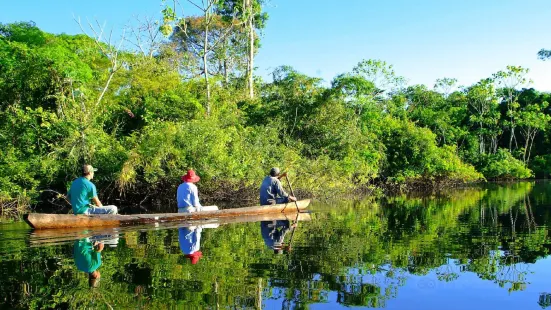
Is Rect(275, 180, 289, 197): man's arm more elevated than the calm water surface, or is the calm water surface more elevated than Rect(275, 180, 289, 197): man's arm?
Rect(275, 180, 289, 197): man's arm

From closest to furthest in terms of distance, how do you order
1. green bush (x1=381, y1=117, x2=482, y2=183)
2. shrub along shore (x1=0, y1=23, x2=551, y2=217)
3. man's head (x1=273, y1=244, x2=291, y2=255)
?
man's head (x1=273, y1=244, x2=291, y2=255) < shrub along shore (x1=0, y1=23, x2=551, y2=217) < green bush (x1=381, y1=117, x2=482, y2=183)

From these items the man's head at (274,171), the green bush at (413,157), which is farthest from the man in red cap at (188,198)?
the green bush at (413,157)

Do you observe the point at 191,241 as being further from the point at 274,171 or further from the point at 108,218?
the point at 274,171

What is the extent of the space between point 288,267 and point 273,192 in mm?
7123

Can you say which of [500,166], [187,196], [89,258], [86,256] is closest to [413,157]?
[500,166]

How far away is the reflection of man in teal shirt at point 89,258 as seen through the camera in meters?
6.29

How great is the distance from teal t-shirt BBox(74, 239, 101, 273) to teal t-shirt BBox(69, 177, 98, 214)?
1.57 metres

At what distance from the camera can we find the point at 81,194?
34.7 ft

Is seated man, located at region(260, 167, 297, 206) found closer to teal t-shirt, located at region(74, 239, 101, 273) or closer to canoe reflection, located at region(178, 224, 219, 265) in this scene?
canoe reflection, located at region(178, 224, 219, 265)

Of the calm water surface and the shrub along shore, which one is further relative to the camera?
the shrub along shore

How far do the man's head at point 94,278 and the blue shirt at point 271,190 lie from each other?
741 centimetres

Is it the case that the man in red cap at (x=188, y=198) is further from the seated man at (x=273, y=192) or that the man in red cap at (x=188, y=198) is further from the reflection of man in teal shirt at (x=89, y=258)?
the reflection of man in teal shirt at (x=89, y=258)

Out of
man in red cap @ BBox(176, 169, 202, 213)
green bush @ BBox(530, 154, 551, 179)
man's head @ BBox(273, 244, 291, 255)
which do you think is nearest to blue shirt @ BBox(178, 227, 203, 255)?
man in red cap @ BBox(176, 169, 202, 213)

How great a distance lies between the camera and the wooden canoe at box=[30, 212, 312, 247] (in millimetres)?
9305
